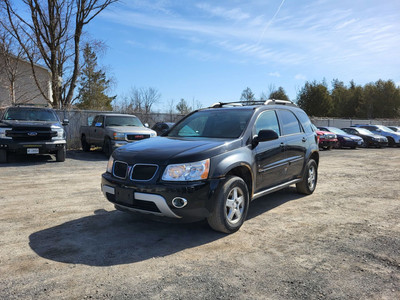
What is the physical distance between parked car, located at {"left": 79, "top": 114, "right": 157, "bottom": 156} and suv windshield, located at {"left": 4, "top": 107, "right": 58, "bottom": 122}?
1940mm

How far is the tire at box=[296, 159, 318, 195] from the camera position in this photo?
6.06 meters

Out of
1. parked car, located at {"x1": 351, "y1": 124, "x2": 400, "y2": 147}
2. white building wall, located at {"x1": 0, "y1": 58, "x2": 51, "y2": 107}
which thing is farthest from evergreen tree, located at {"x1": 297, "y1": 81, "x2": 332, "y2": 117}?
white building wall, located at {"x1": 0, "y1": 58, "x2": 51, "y2": 107}

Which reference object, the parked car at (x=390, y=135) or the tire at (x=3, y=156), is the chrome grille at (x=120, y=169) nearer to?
the tire at (x=3, y=156)

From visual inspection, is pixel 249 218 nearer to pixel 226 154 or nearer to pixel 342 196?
pixel 226 154

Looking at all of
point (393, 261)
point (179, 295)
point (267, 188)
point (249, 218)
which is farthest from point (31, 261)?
point (393, 261)

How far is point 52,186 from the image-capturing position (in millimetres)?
6824

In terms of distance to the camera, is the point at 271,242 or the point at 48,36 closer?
the point at 271,242

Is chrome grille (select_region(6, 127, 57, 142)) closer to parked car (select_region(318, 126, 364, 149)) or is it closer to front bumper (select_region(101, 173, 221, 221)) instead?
front bumper (select_region(101, 173, 221, 221))

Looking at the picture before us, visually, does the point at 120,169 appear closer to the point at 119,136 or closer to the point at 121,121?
the point at 119,136

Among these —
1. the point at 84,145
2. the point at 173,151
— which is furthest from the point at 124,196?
the point at 84,145

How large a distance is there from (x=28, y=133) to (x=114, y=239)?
7.45 m

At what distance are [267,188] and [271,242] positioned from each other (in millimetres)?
1166

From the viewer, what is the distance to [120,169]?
13.3ft

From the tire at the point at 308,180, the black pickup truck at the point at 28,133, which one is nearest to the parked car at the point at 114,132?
the black pickup truck at the point at 28,133
